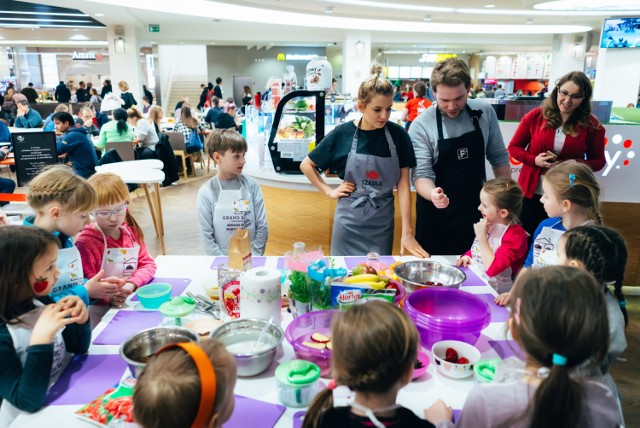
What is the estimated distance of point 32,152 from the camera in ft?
14.8

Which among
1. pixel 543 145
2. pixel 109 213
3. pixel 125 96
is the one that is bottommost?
pixel 109 213

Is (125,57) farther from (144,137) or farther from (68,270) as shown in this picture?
(68,270)

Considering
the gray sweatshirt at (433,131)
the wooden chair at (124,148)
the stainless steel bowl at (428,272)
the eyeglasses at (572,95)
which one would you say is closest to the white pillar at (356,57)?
the wooden chair at (124,148)

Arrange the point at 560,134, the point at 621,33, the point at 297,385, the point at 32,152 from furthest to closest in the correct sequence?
1. the point at 621,33
2. the point at 32,152
3. the point at 560,134
4. the point at 297,385

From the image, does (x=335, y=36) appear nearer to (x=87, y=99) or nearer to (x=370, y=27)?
(x=370, y=27)

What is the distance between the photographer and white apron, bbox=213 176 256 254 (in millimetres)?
2486

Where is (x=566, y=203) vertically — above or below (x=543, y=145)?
below

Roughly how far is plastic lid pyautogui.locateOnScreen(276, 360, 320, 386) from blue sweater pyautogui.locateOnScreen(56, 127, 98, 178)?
4.95m

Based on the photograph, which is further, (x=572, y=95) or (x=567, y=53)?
(x=567, y=53)

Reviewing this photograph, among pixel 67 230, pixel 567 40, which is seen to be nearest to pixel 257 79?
pixel 567 40

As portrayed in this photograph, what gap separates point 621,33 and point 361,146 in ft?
35.2

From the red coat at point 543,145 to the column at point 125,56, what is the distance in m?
11.6

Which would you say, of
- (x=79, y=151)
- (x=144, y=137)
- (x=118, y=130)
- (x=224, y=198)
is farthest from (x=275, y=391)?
(x=144, y=137)

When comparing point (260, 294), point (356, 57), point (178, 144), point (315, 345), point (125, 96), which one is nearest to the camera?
point (315, 345)
